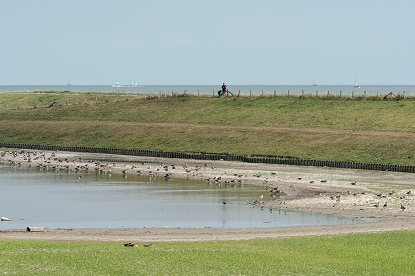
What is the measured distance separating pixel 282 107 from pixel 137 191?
4964cm

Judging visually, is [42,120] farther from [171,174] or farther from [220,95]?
[171,174]

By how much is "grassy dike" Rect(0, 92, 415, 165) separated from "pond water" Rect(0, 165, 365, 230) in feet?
67.8

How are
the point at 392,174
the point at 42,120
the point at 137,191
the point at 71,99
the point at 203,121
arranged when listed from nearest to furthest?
1. the point at 137,191
2. the point at 392,174
3. the point at 203,121
4. the point at 42,120
5. the point at 71,99

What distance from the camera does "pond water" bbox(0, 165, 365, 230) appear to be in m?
50.1

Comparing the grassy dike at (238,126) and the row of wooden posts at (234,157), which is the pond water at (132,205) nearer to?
the row of wooden posts at (234,157)

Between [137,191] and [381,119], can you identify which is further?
[381,119]

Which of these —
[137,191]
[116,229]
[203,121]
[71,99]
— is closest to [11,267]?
[116,229]

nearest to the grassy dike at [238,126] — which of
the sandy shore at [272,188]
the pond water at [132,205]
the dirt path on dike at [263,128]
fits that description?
the dirt path on dike at [263,128]

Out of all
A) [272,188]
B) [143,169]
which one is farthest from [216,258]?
[143,169]

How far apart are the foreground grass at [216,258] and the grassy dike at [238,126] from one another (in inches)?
1687

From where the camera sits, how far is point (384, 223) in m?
48.1

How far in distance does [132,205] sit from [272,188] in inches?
483

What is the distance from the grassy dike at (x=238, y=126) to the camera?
8931 cm

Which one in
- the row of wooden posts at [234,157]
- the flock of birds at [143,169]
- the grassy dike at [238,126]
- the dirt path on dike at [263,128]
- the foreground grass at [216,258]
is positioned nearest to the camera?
the foreground grass at [216,258]
